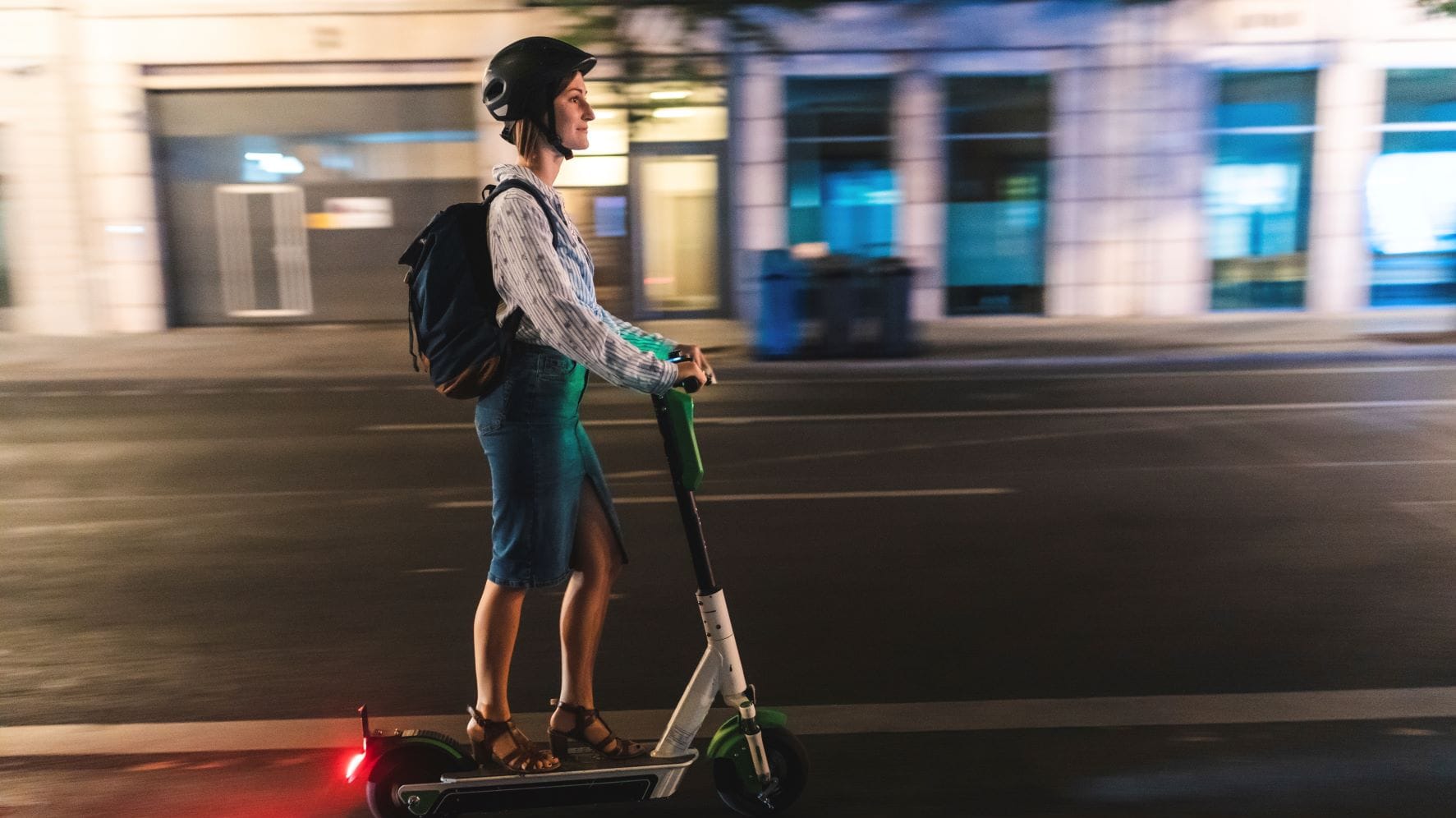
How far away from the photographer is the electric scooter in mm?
3232

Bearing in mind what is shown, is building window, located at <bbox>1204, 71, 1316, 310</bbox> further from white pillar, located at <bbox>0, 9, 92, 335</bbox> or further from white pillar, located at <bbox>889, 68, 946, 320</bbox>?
white pillar, located at <bbox>0, 9, 92, 335</bbox>

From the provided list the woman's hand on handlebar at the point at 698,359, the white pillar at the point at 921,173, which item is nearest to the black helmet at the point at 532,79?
the woman's hand on handlebar at the point at 698,359

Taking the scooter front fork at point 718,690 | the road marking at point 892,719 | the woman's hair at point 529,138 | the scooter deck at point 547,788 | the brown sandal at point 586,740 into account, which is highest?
the woman's hair at point 529,138

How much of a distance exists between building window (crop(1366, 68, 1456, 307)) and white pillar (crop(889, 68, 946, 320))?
19.2ft

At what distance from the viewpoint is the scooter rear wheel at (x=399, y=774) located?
327 cm

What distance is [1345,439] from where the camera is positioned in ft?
28.0

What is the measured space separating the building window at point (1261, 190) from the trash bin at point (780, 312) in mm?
7121

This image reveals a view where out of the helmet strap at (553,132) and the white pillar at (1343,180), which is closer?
the helmet strap at (553,132)

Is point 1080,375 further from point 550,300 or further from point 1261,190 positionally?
point 550,300

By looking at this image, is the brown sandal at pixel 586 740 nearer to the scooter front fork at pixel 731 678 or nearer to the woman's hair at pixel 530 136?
the scooter front fork at pixel 731 678

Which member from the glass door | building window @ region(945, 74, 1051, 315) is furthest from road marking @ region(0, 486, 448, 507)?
building window @ region(945, 74, 1051, 315)

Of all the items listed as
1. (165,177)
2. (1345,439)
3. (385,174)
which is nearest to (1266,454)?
(1345,439)

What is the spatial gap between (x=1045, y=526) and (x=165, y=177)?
15.3 metres

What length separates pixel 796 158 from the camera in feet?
57.5
